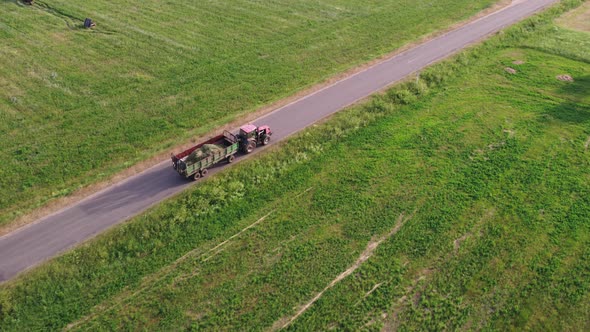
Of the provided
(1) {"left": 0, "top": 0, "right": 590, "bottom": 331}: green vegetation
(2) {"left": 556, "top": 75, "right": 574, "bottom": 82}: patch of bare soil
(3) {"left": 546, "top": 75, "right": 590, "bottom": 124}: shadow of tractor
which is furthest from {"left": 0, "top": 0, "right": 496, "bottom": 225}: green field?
(3) {"left": 546, "top": 75, "right": 590, "bottom": 124}: shadow of tractor

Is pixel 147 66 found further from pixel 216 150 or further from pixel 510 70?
pixel 510 70

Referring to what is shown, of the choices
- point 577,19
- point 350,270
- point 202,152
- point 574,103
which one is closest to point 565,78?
point 574,103

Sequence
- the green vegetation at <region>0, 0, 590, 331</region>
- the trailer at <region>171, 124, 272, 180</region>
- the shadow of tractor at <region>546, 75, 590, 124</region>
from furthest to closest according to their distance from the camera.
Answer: the shadow of tractor at <region>546, 75, 590, 124</region> → the trailer at <region>171, 124, 272, 180</region> → the green vegetation at <region>0, 0, 590, 331</region>

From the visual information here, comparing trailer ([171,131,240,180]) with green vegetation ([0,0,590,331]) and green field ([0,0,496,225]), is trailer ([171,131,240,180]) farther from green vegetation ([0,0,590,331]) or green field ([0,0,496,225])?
green field ([0,0,496,225])

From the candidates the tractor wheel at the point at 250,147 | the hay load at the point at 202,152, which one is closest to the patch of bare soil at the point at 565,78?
the tractor wheel at the point at 250,147

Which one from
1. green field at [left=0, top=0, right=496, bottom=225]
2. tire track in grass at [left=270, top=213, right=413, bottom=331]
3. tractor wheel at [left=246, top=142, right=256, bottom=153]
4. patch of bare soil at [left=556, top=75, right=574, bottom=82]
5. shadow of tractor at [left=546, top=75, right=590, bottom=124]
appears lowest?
shadow of tractor at [left=546, top=75, right=590, bottom=124]

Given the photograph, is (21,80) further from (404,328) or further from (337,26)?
(404,328)
